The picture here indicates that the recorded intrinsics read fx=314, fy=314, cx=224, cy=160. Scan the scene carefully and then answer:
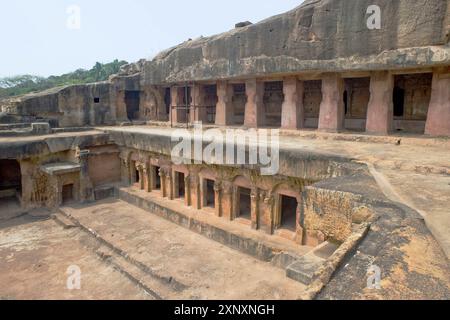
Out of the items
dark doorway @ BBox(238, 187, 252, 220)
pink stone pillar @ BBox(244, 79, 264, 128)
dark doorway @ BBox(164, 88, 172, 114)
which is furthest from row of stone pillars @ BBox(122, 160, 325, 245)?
dark doorway @ BBox(164, 88, 172, 114)

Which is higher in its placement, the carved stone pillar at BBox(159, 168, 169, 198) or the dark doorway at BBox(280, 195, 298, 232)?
the carved stone pillar at BBox(159, 168, 169, 198)

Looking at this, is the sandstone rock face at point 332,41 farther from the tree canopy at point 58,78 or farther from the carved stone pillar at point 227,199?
the tree canopy at point 58,78

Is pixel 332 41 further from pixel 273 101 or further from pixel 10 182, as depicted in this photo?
pixel 10 182

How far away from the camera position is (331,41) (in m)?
8.55

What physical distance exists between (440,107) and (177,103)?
10.2m

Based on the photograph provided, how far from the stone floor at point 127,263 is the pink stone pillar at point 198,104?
17.2ft

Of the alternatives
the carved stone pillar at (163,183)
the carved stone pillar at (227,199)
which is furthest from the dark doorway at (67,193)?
the carved stone pillar at (227,199)

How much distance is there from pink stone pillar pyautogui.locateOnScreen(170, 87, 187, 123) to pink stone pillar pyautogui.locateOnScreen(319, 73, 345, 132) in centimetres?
713

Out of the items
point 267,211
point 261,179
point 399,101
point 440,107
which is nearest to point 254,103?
point 261,179

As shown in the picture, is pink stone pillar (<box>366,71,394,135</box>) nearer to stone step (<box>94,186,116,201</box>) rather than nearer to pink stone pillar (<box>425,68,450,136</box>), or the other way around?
pink stone pillar (<box>425,68,450,136</box>)

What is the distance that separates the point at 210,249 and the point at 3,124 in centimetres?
1089

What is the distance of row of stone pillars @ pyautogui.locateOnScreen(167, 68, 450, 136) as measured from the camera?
25.1 ft

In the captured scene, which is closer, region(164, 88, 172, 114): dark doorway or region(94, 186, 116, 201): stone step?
region(94, 186, 116, 201): stone step

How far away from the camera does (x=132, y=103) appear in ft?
58.0
